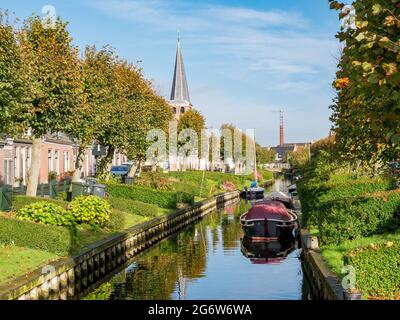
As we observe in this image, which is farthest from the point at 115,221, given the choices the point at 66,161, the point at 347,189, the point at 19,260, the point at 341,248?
the point at 66,161

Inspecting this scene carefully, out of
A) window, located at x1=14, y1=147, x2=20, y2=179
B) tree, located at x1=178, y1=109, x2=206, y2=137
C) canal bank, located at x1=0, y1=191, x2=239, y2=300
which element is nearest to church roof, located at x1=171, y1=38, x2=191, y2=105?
tree, located at x1=178, y1=109, x2=206, y2=137

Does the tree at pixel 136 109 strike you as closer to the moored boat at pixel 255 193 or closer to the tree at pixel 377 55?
the moored boat at pixel 255 193

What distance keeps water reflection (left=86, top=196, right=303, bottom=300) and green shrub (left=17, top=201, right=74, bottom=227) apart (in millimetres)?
3207

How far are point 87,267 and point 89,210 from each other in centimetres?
463

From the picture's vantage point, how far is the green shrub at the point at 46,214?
24672 millimetres

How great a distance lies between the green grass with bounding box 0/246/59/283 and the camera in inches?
741

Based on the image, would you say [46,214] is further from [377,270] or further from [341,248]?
[377,270]

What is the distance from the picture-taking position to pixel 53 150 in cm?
6562

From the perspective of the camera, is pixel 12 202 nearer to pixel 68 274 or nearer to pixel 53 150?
pixel 68 274

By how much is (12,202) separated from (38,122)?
177 inches

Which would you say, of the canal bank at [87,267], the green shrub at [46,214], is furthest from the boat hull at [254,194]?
the green shrub at [46,214]

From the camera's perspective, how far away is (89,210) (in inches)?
1125

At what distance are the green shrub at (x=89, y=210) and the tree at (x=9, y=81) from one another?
462 centimetres
